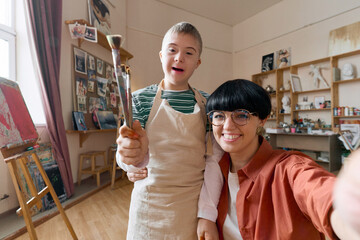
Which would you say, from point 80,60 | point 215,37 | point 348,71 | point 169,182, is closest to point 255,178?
point 169,182

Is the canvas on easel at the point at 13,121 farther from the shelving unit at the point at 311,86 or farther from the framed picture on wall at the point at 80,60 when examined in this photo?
the shelving unit at the point at 311,86

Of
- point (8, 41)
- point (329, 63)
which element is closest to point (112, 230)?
point (8, 41)

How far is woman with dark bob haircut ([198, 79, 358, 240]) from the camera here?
604 mm

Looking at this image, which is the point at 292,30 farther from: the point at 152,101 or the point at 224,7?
the point at 152,101

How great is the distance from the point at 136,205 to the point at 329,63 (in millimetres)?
5442

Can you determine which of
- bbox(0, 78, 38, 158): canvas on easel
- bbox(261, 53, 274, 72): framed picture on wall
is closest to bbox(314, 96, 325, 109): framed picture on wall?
bbox(261, 53, 274, 72): framed picture on wall

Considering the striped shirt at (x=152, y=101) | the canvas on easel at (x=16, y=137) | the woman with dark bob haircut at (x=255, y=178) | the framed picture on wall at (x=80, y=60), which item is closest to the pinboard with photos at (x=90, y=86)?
the framed picture on wall at (x=80, y=60)

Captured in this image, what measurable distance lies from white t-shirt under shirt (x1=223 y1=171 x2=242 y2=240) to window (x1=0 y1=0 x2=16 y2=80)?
2.99 m

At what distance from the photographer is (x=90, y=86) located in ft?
11.5

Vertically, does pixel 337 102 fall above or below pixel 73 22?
below

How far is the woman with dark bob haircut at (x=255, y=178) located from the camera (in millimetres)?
604

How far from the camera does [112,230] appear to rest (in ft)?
6.68

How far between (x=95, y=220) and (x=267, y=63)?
18.9 ft

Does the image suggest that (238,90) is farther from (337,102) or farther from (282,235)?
(337,102)
